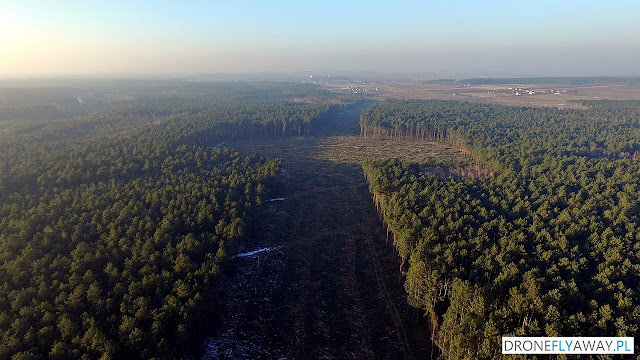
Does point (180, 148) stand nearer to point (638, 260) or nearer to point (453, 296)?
point (453, 296)

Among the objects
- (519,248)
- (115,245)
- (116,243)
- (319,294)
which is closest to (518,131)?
(519,248)

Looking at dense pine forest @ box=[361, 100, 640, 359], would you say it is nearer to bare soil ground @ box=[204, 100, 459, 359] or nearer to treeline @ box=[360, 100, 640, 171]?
bare soil ground @ box=[204, 100, 459, 359]

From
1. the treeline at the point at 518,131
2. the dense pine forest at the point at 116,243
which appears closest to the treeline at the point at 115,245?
the dense pine forest at the point at 116,243

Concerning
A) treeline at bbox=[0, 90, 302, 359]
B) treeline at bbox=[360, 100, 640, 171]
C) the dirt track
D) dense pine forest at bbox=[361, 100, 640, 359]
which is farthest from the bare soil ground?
treeline at bbox=[360, 100, 640, 171]

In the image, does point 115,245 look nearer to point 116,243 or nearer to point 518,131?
point 116,243

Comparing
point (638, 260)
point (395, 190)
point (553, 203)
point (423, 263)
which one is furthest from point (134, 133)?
point (638, 260)

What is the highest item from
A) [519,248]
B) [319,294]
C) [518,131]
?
[518,131]
